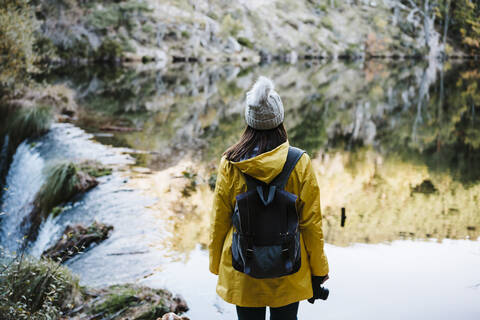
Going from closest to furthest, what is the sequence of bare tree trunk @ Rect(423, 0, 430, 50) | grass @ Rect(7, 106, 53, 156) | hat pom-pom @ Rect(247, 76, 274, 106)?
1. hat pom-pom @ Rect(247, 76, 274, 106)
2. grass @ Rect(7, 106, 53, 156)
3. bare tree trunk @ Rect(423, 0, 430, 50)

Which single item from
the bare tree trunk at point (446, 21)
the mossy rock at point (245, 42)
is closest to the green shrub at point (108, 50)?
the mossy rock at point (245, 42)

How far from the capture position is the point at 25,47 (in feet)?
56.8

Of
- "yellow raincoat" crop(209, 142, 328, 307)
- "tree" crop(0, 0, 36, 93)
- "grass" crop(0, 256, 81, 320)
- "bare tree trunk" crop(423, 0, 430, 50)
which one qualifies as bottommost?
"grass" crop(0, 256, 81, 320)

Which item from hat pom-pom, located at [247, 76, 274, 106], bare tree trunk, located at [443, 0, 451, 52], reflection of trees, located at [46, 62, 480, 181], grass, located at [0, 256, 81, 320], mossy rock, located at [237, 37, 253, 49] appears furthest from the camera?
bare tree trunk, located at [443, 0, 451, 52]

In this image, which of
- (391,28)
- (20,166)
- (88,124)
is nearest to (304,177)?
(20,166)

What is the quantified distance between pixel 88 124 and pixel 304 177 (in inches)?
616

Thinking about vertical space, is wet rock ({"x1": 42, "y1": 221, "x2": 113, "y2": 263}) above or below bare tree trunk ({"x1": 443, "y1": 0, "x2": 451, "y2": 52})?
below

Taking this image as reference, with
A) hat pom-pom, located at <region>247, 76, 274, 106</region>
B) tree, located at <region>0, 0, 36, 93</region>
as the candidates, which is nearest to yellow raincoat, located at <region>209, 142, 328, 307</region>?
hat pom-pom, located at <region>247, 76, 274, 106</region>

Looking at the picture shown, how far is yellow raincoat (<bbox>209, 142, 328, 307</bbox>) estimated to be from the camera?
11.4 feet

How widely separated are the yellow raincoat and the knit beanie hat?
0.22m

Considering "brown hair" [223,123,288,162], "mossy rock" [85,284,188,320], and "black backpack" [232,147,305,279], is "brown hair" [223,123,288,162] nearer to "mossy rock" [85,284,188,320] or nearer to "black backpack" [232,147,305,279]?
"black backpack" [232,147,305,279]

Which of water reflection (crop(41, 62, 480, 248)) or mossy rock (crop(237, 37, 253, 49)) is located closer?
water reflection (crop(41, 62, 480, 248))

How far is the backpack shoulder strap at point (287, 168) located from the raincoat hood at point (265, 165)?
44 mm

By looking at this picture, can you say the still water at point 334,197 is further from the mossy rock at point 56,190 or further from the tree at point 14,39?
the tree at point 14,39
